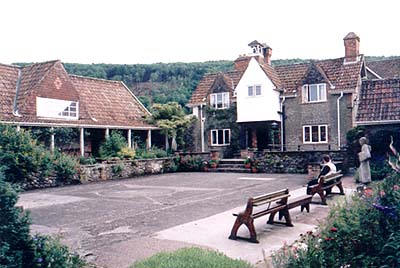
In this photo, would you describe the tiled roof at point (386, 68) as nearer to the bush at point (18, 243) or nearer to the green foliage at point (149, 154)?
the green foliage at point (149, 154)

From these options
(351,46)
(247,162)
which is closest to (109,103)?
(247,162)

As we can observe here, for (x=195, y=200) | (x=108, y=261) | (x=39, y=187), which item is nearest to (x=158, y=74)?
(x=39, y=187)

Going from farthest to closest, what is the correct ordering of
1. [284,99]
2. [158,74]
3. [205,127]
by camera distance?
[158,74] → [205,127] → [284,99]

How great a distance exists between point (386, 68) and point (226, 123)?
18093mm

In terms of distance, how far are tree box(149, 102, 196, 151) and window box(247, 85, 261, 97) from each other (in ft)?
19.4

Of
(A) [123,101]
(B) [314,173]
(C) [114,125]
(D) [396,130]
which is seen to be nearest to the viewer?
(B) [314,173]

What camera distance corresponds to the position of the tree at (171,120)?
3186cm

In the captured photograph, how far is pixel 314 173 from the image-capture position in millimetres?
19766

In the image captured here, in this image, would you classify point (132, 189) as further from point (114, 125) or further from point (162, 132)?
point (162, 132)

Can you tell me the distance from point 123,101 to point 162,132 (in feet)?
20.5

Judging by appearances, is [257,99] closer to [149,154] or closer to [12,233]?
[149,154]

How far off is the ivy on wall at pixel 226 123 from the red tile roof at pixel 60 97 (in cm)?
543

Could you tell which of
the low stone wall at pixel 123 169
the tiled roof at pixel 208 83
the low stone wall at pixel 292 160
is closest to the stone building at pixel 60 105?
the low stone wall at pixel 123 169

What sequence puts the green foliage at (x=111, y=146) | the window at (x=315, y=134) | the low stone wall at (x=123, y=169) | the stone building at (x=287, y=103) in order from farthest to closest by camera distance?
the window at (x=315, y=134), the stone building at (x=287, y=103), the green foliage at (x=111, y=146), the low stone wall at (x=123, y=169)
